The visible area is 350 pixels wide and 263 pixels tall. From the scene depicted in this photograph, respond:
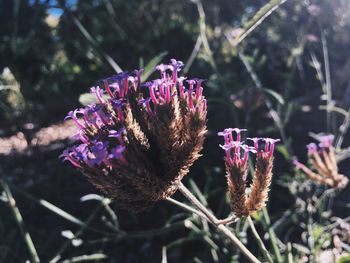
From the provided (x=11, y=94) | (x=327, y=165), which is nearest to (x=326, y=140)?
(x=327, y=165)

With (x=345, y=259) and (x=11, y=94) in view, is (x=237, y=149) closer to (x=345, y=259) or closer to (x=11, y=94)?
(x=345, y=259)

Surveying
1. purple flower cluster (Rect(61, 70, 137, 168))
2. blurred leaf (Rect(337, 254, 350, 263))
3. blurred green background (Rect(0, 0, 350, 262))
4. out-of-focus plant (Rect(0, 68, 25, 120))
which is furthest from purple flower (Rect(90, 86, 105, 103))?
out-of-focus plant (Rect(0, 68, 25, 120))

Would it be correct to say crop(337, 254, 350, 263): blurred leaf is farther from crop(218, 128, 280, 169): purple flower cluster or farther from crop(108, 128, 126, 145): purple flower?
crop(108, 128, 126, 145): purple flower

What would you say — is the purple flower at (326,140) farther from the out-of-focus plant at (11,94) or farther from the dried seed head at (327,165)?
the out-of-focus plant at (11,94)

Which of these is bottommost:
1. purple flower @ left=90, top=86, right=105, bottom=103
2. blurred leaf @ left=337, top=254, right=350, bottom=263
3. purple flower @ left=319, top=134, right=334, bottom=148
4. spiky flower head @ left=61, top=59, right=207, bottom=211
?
blurred leaf @ left=337, top=254, right=350, bottom=263

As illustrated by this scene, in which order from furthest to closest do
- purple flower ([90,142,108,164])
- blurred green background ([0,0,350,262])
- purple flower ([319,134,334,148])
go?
blurred green background ([0,0,350,262]) < purple flower ([319,134,334,148]) < purple flower ([90,142,108,164])

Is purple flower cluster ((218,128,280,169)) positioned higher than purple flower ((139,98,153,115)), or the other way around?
purple flower ((139,98,153,115))
